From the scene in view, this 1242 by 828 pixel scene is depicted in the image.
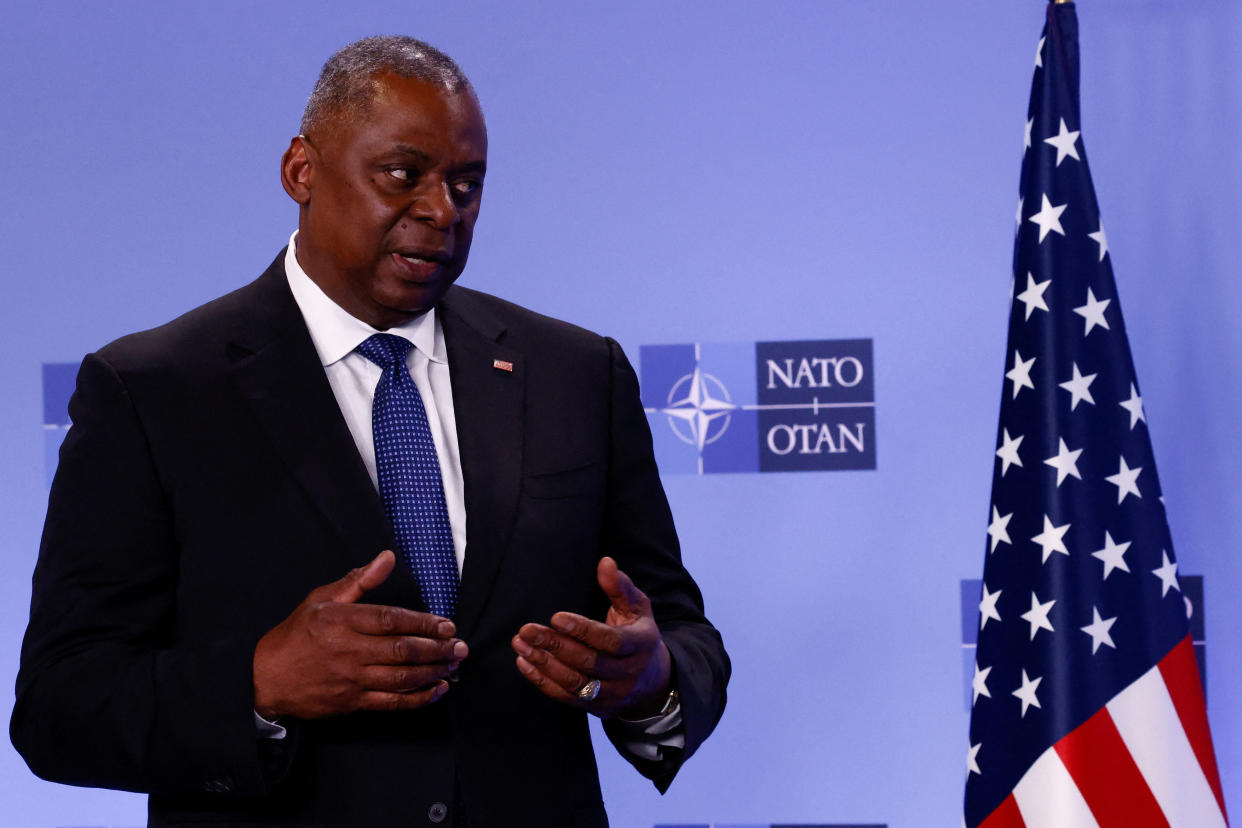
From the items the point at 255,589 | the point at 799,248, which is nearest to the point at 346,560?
the point at 255,589

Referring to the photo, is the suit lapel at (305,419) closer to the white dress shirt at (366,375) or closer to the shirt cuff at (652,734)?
the white dress shirt at (366,375)

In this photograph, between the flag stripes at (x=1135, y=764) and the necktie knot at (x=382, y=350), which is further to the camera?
the flag stripes at (x=1135, y=764)

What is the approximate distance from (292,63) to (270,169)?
0.89 ft

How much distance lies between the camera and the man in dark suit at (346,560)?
1.30m

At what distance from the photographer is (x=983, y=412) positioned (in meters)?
3.04

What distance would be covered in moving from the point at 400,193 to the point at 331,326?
0.19 m

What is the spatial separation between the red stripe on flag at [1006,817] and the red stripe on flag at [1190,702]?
349 millimetres

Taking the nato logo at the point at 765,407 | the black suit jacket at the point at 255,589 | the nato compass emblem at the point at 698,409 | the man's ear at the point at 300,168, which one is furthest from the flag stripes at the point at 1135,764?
the man's ear at the point at 300,168

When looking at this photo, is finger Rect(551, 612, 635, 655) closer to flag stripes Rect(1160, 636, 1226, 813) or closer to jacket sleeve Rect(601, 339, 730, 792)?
jacket sleeve Rect(601, 339, 730, 792)

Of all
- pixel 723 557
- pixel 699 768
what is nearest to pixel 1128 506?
pixel 723 557

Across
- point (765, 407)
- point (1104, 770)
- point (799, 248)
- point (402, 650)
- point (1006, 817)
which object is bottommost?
point (1006, 817)

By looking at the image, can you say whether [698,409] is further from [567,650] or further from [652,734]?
[567,650]

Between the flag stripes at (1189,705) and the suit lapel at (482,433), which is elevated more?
the suit lapel at (482,433)

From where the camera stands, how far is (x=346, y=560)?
140 cm
